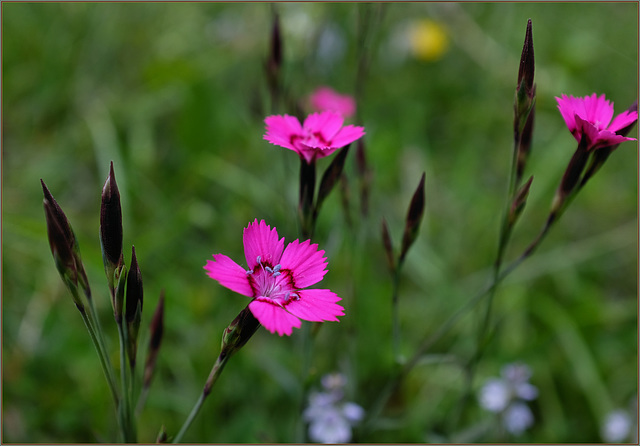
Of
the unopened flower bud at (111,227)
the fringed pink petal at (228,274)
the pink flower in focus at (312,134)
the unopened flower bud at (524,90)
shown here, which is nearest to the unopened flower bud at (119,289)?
the unopened flower bud at (111,227)

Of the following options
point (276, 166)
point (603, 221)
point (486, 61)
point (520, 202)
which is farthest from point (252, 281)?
point (486, 61)

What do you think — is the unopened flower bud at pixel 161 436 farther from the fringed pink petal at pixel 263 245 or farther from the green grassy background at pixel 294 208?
the green grassy background at pixel 294 208

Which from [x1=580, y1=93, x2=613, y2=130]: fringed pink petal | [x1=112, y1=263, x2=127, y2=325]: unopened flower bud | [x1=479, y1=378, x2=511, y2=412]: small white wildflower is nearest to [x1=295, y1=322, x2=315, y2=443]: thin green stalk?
[x1=112, y1=263, x2=127, y2=325]: unopened flower bud

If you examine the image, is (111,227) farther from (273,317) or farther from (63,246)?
(273,317)

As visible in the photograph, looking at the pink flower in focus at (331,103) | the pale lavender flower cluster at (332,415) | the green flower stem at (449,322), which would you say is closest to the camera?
the green flower stem at (449,322)

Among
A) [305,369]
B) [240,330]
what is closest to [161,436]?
[240,330]
